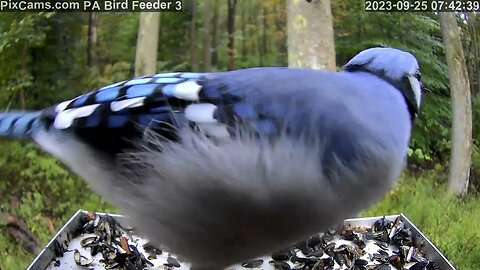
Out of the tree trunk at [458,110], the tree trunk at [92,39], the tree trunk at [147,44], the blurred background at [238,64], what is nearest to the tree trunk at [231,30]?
the blurred background at [238,64]

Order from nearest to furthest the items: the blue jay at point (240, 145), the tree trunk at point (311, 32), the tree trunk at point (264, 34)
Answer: the blue jay at point (240, 145)
the tree trunk at point (311, 32)
the tree trunk at point (264, 34)

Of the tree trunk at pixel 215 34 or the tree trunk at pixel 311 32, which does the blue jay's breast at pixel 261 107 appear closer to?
the tree trunk at pixel 311 32

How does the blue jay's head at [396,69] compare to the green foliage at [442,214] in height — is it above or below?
above

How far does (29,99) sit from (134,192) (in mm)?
577

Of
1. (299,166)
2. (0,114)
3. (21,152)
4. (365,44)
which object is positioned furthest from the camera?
(21,152)

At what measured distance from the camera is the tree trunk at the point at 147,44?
3.60ft

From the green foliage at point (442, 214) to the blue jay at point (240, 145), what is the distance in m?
0.39

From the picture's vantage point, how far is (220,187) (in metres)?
0.56

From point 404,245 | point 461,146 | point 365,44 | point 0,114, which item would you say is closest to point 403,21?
point 365,44

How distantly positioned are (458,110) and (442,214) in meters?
0.17

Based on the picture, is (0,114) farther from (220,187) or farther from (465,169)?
(465,169)

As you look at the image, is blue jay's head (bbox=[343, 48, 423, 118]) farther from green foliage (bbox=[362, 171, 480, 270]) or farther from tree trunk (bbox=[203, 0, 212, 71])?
tree trunk (bbox=[203, 0, 212, 71])

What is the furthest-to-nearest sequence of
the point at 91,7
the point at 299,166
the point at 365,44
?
the point at 91,7
the point at 365,44
the point at 299,166

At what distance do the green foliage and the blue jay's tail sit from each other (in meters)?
0.54
